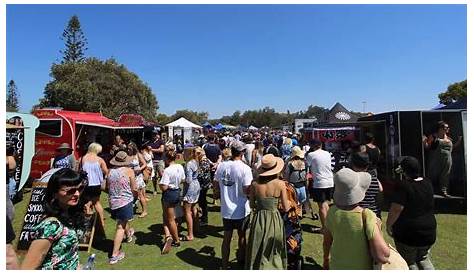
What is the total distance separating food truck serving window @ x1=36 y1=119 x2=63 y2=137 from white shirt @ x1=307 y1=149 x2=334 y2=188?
945 cm

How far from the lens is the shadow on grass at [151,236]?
5918 mm

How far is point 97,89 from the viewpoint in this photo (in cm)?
3416

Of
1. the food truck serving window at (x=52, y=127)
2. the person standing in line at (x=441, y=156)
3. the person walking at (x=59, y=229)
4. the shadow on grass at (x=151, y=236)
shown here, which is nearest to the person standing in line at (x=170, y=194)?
the shadow on grass at (x=151, y=236)

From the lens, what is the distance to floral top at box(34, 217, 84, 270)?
7.32 ft

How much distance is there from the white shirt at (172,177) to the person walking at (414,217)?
3225mm

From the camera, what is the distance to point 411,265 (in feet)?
10.6

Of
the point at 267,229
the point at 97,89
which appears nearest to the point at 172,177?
the point at 267,229

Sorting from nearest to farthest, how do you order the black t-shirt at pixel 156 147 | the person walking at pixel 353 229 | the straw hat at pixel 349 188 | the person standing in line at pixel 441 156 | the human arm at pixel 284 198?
the person walking at pixel 353 229, the straw hat at pixel 349 188, the human arm at pixel 284 198, the person standing in line at pixel 441 156, the black t-shirt at pixel 156 147

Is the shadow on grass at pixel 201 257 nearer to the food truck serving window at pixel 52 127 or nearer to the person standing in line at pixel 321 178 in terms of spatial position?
the person standing in line at pixel 321 178

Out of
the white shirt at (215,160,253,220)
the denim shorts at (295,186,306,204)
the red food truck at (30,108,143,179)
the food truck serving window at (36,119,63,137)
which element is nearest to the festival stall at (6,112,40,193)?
the red food truck at (30,108,143,179)

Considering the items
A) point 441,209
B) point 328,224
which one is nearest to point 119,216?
point 328,224

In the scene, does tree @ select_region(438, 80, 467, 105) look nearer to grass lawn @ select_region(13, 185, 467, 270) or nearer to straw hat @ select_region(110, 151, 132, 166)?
grass lawn @ select_region(13, 185, 467, 270)

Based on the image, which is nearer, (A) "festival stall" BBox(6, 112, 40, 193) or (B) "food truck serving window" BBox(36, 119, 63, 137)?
(A) "festival stall" BBox(6, 112, 40, 193)
